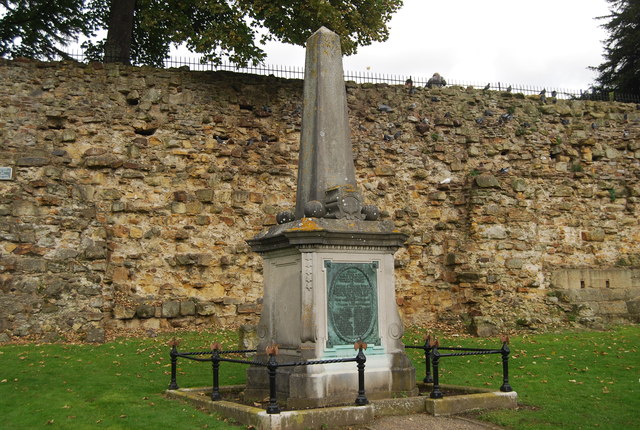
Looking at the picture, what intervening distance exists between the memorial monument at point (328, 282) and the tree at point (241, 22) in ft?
28.8

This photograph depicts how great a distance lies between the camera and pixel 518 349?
43.9 feet

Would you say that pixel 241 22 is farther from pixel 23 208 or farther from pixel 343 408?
pixel 343 408

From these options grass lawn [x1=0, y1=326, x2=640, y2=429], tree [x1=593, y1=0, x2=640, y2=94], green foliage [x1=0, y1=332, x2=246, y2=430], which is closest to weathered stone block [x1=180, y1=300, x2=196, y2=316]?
grass lawn [x1=0, y1=326, x2=640, y2=429]

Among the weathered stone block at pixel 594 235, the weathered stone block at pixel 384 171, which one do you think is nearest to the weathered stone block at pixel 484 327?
the weathered stone block at pixel 384 171

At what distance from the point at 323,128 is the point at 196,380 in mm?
4481

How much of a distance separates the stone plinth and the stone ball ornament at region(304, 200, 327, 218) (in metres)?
0.13

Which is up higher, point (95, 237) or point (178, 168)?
point (178, 168)

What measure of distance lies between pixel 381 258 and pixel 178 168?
31.6 ft

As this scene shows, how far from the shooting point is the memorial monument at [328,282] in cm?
798

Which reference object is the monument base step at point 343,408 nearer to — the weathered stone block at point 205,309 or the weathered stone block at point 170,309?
the weathered stone block at point 170,309

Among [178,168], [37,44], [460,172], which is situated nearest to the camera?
[178,168]

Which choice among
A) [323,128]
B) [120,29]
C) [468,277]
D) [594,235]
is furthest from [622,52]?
[323,128]

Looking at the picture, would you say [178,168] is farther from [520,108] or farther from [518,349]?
[520,108]

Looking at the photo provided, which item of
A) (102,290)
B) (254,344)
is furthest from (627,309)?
(102,290)
